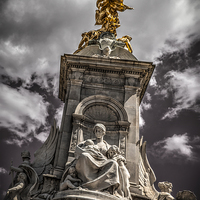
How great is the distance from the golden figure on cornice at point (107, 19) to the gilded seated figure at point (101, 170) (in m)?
9.04

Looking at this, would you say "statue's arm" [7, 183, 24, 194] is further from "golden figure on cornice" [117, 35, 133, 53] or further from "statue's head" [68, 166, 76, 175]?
"golden figure on cornice" [117, 35, 133, 53]

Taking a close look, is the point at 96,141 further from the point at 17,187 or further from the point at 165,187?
the point at 17,187

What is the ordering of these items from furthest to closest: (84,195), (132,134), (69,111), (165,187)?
(69,111) < (132,134) < (165,187) < (84,195)

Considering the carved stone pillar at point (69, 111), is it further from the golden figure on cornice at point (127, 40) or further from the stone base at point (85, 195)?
the golden figure on cornice at point (127, 40)

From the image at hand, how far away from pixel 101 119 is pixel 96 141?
2.06 m

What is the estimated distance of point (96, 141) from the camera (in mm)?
11859

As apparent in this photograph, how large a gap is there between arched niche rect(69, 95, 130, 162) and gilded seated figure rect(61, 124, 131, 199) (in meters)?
1.63

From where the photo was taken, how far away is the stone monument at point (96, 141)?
10.0m

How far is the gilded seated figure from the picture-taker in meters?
9.68

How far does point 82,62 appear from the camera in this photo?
48.0ft

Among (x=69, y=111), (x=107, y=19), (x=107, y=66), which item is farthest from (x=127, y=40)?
(x=69, y=111)

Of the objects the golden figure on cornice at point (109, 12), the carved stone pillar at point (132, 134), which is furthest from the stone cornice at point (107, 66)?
the golden figure on cornice at point (109, 12)

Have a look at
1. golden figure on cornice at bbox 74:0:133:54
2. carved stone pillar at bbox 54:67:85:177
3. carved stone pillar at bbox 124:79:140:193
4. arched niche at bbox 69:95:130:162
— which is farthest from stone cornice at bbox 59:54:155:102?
golden figure on cornice at bbox 74:0:133:54

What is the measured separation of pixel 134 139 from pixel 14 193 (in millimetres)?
5525
